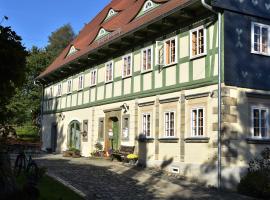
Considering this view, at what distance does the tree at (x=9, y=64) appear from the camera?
308 inches

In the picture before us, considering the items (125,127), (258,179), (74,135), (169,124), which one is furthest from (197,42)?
(74,135)

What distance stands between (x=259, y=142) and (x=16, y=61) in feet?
36.3

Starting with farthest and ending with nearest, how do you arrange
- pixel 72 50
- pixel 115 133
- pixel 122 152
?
pixel 72 50 → pixel 115 133 → pixel 122 152

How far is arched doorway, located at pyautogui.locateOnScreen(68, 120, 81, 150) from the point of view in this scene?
29344mm

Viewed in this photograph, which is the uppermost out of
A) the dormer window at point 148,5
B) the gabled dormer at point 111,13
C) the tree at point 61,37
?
the tree at point 61,37

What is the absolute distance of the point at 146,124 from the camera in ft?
67.9

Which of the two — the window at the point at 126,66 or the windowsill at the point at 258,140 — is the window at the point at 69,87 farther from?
the windowsill at the point at 258,140

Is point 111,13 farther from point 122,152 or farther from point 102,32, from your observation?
point 122,152

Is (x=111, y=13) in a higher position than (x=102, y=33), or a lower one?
higher

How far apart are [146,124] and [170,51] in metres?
3.60

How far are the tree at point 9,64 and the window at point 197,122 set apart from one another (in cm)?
1005

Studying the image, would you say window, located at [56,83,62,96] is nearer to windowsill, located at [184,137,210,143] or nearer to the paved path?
the paved path

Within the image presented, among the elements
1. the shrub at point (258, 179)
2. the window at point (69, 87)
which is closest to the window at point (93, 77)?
the window at point (69, 87)

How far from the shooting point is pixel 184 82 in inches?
706
